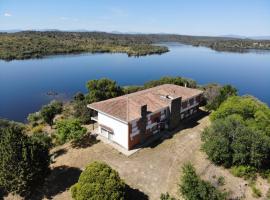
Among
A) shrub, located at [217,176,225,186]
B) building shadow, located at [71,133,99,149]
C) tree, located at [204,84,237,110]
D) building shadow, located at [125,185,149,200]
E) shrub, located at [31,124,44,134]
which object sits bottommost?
shrub, located at [31,124,44,134]

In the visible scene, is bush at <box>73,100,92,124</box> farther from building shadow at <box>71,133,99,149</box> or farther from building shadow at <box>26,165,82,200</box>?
building shadow at <box>26,165,82,200</box>

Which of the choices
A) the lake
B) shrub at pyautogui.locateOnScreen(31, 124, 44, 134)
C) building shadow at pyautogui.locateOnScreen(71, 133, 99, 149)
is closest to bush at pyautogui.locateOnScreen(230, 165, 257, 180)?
building shadow at pyautogui.locateOnScreen(71, 133, 99, 149)

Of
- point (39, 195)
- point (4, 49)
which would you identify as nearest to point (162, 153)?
point (39, 195)

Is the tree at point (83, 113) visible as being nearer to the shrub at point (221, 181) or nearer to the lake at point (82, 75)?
the lake at point (82, 75)

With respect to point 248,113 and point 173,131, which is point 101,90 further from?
point 248,113

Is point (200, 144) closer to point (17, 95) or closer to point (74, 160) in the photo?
point (74, 160)
